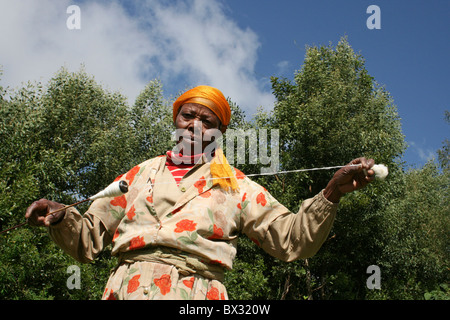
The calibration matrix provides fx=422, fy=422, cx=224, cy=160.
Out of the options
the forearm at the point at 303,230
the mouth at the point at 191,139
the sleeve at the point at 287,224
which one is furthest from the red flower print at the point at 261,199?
the mouth at the point at 191,139

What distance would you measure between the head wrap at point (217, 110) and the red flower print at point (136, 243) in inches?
22.3

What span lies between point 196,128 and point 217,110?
0.63 feet

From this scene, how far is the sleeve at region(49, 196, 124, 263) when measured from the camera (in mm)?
2414

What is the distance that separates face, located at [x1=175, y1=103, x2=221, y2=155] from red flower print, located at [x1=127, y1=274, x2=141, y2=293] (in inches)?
35.3

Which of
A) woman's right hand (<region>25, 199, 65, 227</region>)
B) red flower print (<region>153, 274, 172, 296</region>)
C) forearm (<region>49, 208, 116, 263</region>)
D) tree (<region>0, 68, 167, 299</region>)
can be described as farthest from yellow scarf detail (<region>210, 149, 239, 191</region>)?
tree (<region>0, 68, 167, 299</region>)

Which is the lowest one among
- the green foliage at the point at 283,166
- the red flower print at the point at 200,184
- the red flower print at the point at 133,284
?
the red flower print at the point at 133,284

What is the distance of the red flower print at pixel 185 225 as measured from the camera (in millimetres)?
2242

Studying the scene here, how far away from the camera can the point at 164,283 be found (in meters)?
2.14

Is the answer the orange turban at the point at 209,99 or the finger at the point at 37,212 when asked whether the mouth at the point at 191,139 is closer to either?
the orange turban at the point at 209,99

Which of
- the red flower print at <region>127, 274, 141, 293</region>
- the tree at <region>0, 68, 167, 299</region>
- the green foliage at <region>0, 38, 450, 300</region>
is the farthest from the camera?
the green foliage at <region>0, 38, 450, 300</region>

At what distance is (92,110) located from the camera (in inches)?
723

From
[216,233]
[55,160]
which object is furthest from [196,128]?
[55,160]

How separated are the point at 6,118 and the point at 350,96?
42.3 ft

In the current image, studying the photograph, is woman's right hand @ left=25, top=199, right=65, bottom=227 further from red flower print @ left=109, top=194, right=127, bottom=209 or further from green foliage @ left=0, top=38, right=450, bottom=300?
green foliage @ left=0, top=38, right=450, bottom=300
